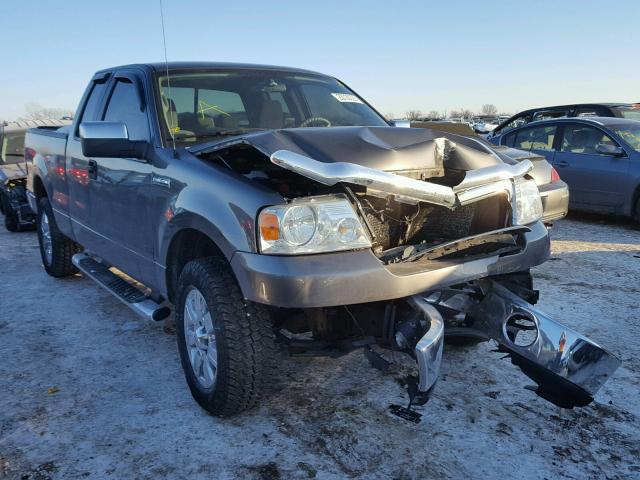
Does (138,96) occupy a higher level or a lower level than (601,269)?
higher

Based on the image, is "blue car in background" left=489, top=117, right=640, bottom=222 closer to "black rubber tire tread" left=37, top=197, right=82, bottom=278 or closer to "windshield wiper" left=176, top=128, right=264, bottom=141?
"windshield wiper" left=176, top=128, right=264, bottom=141

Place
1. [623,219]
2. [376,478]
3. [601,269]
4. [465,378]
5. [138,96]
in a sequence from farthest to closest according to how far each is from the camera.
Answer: [623,219] < [601,269] < [138,96] < [465,378] < [376,478]

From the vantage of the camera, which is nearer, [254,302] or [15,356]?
[254,302]

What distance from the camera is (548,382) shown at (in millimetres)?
2604

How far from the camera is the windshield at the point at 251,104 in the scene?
3402mm

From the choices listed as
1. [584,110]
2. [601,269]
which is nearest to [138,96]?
[601,269]

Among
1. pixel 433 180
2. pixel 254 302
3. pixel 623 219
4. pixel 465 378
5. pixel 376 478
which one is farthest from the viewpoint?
pixel 623 219

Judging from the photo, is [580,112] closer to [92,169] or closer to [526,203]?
[526,203]

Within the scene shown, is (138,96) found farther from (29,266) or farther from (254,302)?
(29,266)

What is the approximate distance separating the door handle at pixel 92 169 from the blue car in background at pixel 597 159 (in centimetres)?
660

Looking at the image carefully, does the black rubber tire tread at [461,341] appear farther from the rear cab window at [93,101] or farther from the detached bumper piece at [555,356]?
the rear cab window at [93,101]

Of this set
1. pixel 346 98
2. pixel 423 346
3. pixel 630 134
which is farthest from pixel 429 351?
pixel 630 134

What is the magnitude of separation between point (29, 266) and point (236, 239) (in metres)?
4.70

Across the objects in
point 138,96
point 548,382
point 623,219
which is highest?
point 138,96
